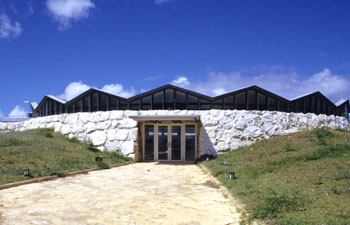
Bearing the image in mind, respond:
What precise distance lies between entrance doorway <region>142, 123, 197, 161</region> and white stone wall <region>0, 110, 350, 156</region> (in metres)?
0.83

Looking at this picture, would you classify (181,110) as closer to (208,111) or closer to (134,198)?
(208,111)

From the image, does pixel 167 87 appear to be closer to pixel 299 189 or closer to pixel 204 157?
pixel 204 157

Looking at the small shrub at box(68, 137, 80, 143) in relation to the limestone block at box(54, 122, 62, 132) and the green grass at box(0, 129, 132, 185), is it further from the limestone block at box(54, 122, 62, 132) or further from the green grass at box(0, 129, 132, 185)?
the limestone block at box(54, 122, 62, 132)

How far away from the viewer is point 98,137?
17844 millimetres

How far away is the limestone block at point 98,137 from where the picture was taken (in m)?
17.7

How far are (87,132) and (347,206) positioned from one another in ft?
52.0

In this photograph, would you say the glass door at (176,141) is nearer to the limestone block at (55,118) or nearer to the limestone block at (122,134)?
→ the limestone block at (122,134)

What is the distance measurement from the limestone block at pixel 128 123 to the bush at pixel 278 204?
39.6 ft

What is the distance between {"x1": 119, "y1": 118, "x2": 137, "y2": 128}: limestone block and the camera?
17.3m

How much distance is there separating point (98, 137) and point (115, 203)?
11767mm

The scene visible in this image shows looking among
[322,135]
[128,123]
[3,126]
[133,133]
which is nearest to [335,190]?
[322,135]

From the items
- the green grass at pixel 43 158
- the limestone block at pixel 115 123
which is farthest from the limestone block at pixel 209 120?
the limestone block at pixel 115 123

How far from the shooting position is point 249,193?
6594mm

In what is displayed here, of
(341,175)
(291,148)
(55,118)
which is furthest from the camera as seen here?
(55,118)
